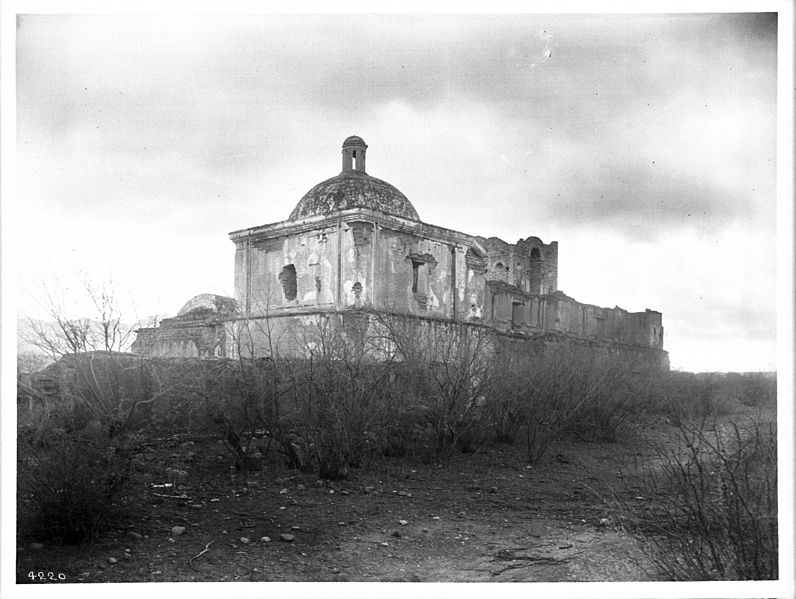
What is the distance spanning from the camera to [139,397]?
7.47m

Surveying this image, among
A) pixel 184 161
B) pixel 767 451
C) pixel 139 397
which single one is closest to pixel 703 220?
pixel 767 451

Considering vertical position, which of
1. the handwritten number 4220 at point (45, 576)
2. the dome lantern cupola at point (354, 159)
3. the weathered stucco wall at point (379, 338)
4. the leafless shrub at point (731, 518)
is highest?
the dome lantern cupola at point (354, 159)

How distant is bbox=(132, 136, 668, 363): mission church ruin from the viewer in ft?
38.1

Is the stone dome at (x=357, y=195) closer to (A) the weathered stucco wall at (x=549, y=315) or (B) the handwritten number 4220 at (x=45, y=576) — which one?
(A) the weathered stucco wall at (x=549, y=315)

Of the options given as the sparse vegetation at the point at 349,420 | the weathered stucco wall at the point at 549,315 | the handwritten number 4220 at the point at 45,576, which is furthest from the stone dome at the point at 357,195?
the handwritten number 4220 at the point at 45,576

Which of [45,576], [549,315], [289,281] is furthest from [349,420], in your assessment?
[549,315]

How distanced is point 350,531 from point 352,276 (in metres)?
6.53

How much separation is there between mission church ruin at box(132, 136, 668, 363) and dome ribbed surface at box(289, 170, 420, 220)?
0.07 ft

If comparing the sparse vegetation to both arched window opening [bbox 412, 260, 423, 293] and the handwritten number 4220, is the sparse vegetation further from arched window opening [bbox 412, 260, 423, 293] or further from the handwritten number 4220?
arched window opening [bbox 412, 260, 423, 293]

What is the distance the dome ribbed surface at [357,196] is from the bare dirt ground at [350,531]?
692cm

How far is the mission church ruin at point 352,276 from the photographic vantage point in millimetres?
11609

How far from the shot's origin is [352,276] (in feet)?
38.0

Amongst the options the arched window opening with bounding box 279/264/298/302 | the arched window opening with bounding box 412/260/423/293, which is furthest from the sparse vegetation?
the arched window opening with bounding box 279/264/298/302

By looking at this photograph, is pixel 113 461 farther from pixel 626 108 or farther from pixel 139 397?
pixel 626 108
